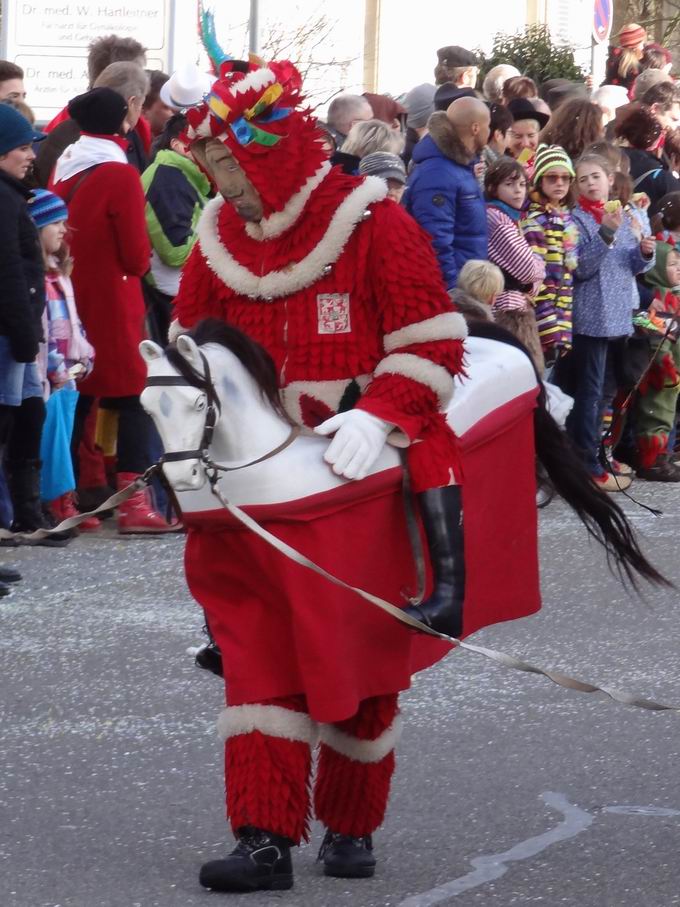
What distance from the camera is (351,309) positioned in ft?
13.6

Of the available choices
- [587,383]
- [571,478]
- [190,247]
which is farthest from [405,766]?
[587,383]

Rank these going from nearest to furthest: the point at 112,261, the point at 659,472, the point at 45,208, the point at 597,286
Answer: the point at 45,208
the point at 112,261
the point at 597,286
the point at 659,472

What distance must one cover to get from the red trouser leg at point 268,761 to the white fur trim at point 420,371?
2.45 feet

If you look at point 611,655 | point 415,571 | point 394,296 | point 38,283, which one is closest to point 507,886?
point 415,571

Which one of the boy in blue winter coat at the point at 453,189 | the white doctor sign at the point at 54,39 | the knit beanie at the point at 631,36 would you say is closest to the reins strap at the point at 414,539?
the boy in blue winter coat at the point at 453,189

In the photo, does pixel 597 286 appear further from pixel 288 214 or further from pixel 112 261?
pixel 288 214

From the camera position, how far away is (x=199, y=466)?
3709mm

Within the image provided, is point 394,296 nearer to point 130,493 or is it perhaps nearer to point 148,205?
point 130,493

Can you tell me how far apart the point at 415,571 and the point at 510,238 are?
5.65 metres

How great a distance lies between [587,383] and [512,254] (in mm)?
1167

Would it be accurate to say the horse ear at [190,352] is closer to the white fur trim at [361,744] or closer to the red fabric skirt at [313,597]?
the red fabric skirt at [313,597]

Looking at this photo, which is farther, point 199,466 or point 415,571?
point 415,571

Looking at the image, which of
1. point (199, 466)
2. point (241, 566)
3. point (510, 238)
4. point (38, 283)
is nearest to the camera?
point (199, 466)

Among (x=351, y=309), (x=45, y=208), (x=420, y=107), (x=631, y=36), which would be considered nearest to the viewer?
(x=351, y=309)
